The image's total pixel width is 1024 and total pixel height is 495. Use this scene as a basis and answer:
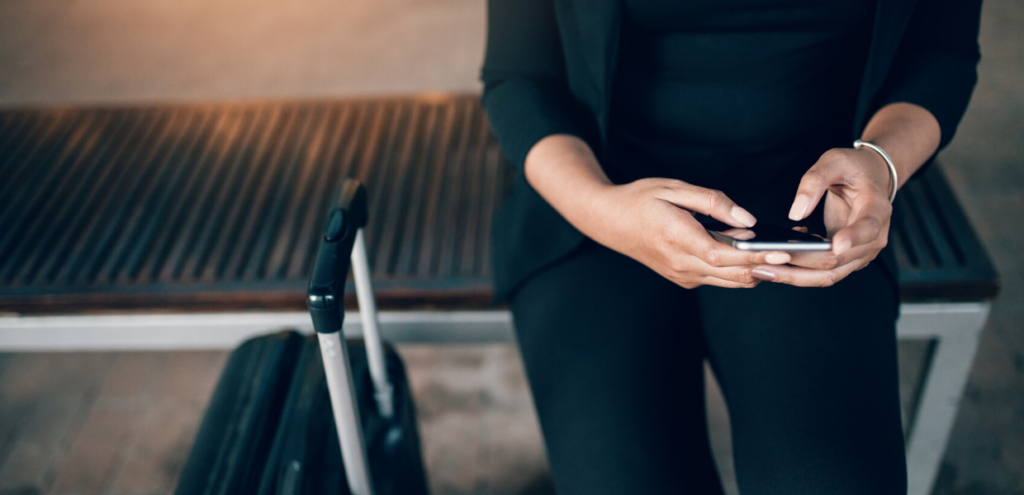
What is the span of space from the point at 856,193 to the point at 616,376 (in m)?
0.30

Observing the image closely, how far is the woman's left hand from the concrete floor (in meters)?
0.83

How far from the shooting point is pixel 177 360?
1.53 metres

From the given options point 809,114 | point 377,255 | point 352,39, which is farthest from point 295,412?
point 352,39

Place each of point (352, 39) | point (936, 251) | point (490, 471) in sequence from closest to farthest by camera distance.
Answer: point (936, 251) < point (490, 471) < point (352, 39)

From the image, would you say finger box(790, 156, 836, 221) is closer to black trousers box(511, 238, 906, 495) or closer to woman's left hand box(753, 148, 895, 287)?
woman's left hand box(753, 148, 895, 287)

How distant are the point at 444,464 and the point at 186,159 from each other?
0.79 metres

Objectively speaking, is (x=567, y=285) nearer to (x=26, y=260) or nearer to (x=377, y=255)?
(x=377, y=255)

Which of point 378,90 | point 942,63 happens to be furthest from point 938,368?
point 378,90

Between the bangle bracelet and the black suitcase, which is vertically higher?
Answer: the bangle bracelet

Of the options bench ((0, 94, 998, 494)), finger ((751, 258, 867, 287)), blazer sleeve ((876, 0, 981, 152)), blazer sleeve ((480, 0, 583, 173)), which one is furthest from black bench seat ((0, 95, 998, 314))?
finger ((751, 258, 867, 287))

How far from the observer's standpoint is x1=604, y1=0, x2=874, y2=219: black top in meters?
0.71

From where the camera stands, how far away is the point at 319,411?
32.3 inches

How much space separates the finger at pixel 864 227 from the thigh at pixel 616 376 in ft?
0.79

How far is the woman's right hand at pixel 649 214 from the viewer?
56 cm
